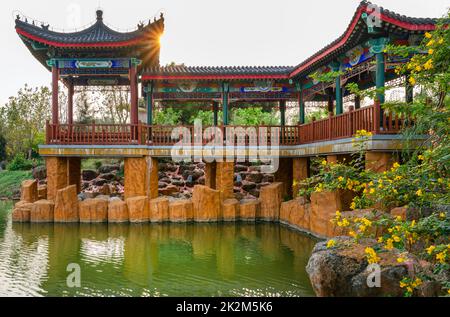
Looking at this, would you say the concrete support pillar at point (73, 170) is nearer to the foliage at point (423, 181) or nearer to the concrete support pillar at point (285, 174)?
the concrete support pillar at point (285, 174)

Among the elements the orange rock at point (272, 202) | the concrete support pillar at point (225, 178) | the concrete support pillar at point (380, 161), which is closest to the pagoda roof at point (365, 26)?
the concrete support pillar at point (380, 161)

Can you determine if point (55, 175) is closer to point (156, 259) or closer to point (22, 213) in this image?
point (22, 213)

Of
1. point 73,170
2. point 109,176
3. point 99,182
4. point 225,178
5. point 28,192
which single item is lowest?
point 99,182

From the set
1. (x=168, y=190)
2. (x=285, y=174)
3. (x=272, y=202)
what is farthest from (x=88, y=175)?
(x=272, y=202)

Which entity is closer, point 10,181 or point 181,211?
point 181,211

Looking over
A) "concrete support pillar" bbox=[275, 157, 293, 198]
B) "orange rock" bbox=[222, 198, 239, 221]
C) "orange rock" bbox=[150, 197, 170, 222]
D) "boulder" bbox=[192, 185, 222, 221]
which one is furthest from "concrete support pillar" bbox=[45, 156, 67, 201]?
"concrete support pillar" bbox=[275, 157, 293, 198]

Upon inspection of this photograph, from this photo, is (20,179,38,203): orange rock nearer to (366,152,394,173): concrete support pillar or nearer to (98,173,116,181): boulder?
(98,173,116,181): boulder

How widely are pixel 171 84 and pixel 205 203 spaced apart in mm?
5454

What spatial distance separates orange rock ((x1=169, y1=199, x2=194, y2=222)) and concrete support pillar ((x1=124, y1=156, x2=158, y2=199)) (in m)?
1.16

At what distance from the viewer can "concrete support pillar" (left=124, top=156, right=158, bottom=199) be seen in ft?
42.9

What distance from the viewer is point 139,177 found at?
13.2 meters

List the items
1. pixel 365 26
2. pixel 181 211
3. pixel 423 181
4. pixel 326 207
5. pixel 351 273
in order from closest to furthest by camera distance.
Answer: pixel 423 181 → pixel 351 273 → pixel 365 26 → pixel 326 207 → pixel 181 211
